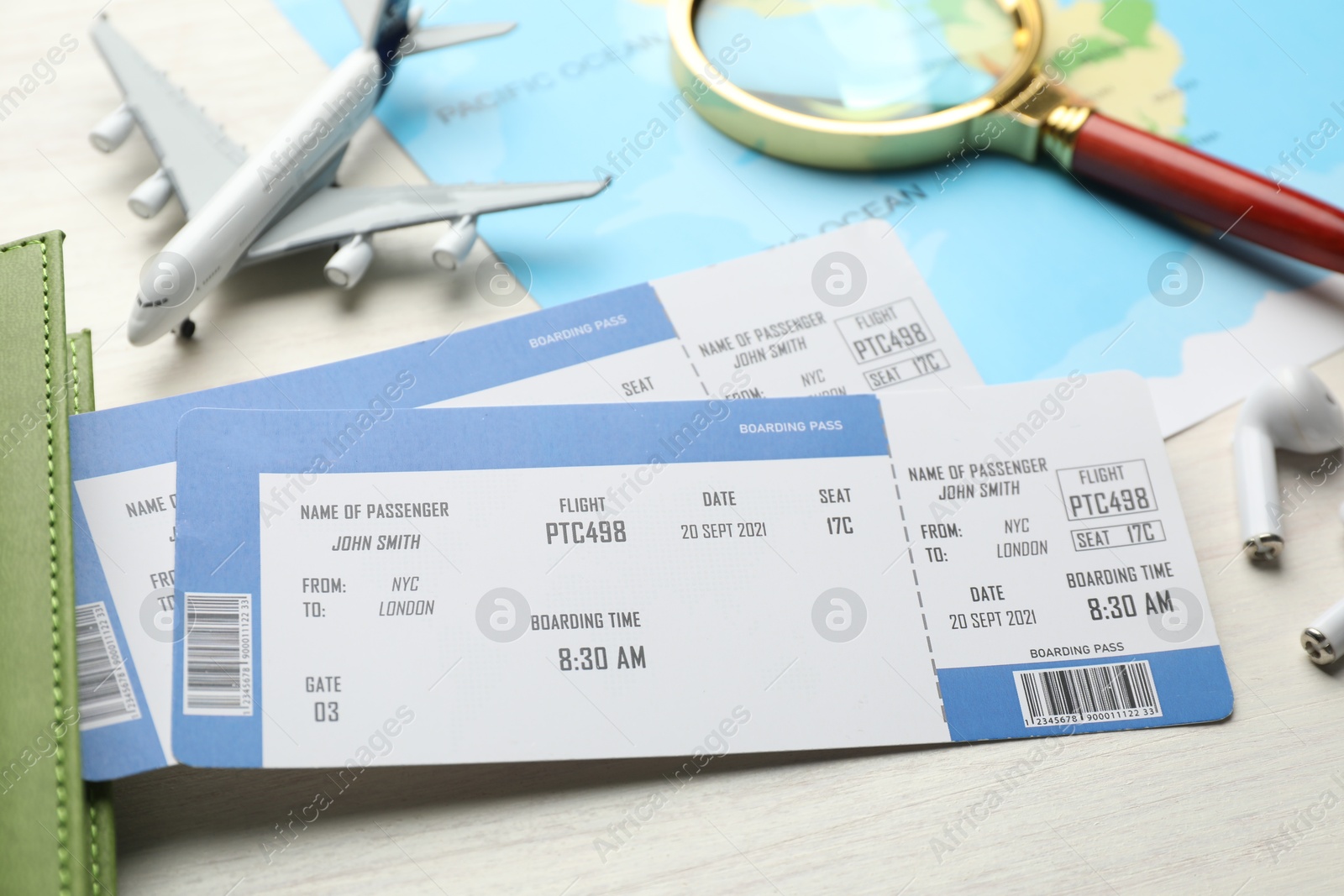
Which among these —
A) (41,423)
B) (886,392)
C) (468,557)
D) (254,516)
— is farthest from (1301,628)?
(41,423)

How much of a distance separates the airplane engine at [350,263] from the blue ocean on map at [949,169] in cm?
11

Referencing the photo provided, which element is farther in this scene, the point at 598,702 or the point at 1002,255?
the point at 1002,255

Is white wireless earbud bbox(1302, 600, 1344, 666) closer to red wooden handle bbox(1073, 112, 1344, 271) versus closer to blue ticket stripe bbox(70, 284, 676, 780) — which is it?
red wooden handle bbox(1073, 112, 1344, 271)

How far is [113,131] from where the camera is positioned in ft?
2.81

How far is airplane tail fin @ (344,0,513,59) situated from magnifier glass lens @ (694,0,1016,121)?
211mm

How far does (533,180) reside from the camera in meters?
0.89

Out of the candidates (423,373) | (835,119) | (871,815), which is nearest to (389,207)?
(423,373)

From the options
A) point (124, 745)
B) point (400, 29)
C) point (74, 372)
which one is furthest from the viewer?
point (400, 29)

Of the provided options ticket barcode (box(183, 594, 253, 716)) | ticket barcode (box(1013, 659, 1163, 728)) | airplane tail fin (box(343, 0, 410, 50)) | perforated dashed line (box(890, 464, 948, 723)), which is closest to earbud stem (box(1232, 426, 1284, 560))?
ticket barcode (box(1013, 659, 1163, 728))

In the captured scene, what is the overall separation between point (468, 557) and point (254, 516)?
0.14 m

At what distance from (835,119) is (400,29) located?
0.41 metres

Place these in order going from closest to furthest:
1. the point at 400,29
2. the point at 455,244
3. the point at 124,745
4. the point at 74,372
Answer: the point at 124,745, the point at 74,372, the point at 455,244, the point at 400,29

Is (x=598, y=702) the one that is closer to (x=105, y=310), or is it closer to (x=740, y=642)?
(x=740, y=642)

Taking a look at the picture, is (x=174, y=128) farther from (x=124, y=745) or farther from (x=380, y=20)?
(x=124, y=745)
